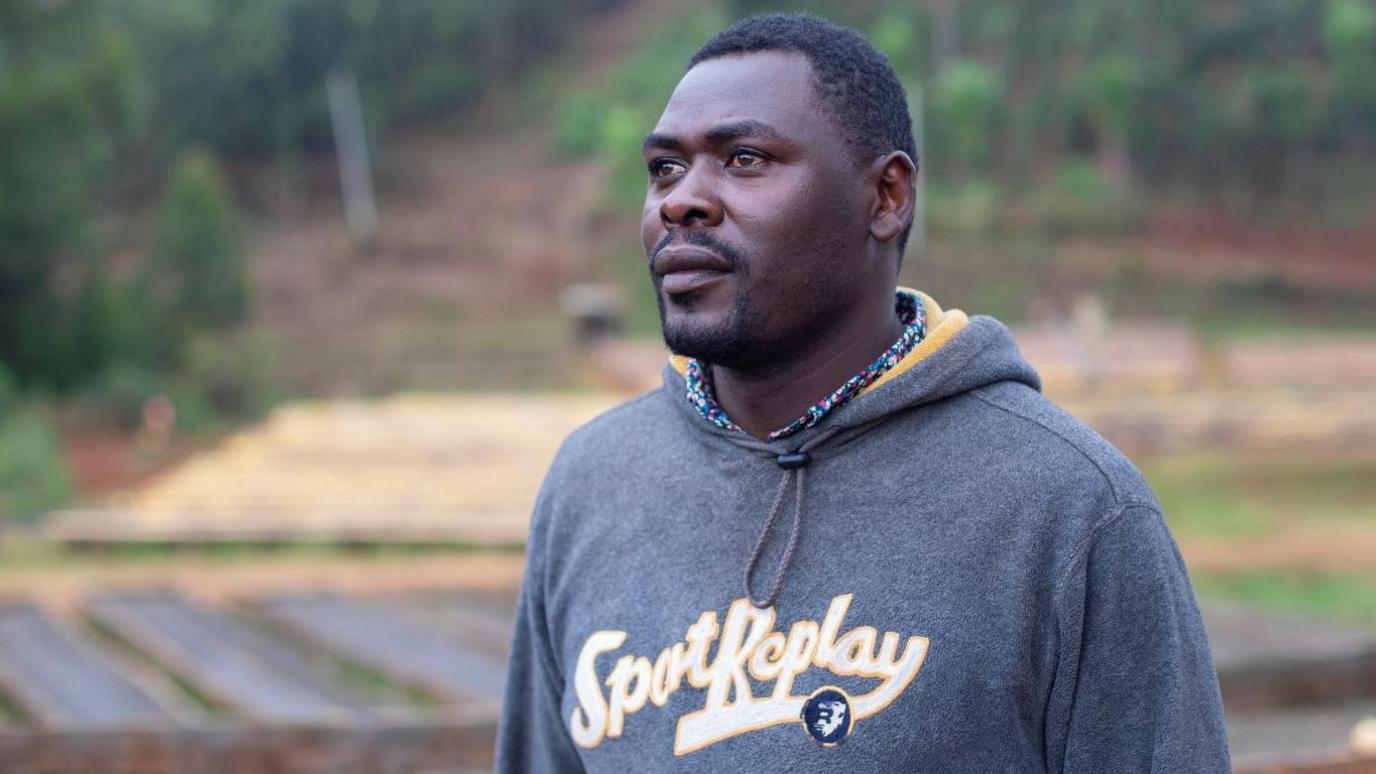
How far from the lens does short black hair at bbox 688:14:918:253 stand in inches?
64.0

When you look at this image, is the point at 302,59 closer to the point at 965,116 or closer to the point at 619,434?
the point at 965,116

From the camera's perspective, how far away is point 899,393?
1.65m

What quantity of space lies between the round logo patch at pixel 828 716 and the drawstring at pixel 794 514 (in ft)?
0.39

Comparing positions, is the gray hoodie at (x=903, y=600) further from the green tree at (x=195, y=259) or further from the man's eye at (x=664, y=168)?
the green tree at (x=195, y=259)

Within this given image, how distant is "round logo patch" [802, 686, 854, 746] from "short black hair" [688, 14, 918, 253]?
50cm

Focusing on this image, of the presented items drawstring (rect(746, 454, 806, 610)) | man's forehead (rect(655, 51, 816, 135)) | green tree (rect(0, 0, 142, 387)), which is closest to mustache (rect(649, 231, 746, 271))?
man's forehead (rect(655, 51, 816, 135))

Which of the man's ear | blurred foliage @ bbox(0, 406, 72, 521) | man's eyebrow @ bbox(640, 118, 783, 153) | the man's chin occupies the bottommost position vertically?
blurred foliage @ bbox(0, 406, 72, 521)

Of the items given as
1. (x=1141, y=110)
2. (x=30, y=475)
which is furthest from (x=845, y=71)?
(x=1141, y=110)

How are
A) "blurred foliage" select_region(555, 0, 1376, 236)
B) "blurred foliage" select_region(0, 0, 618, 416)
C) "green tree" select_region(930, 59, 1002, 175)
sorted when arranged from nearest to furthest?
"blurred foliage" select_region(0, 0, 618, 416), "blurred foliage" select_region(555, 0, 1376, 236), "green tree" select_region(930, 59, 1002, 175)

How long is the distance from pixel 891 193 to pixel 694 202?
0.21m

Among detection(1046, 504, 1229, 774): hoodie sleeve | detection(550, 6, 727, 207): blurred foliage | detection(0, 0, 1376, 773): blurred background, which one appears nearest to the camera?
detection(1046, 504, 1229, 774): hoodie sleeve

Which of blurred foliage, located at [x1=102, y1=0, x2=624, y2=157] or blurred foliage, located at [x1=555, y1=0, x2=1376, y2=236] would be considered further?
blurred foliage, located at [x1=102, y1=0, x2=624, y2=157]

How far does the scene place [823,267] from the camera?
163 centimetres

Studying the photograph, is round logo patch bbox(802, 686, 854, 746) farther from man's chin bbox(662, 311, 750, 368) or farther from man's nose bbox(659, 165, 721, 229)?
man's nose bbox(659, 165, 721, 229)
